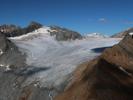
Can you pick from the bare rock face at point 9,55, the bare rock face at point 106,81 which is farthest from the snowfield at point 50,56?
the bare rock face at point 106,81

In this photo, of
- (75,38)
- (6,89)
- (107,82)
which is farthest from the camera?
(75,38)

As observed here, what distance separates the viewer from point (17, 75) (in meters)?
25.9

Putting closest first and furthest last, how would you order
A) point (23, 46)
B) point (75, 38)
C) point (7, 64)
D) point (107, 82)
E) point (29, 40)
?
point (107, 82) → point (7, 64) → point (23, 46) → point (29, 40) → point (75, 38)

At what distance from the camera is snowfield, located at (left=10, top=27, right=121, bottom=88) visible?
22.9 metres

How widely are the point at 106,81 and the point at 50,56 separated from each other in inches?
510

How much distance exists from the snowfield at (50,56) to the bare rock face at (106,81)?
1.72 m

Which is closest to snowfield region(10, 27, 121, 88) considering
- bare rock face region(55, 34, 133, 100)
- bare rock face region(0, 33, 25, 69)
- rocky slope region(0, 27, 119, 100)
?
rocky slope region(0, 27, 119, 100)

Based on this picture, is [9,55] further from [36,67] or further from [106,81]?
[106,81]

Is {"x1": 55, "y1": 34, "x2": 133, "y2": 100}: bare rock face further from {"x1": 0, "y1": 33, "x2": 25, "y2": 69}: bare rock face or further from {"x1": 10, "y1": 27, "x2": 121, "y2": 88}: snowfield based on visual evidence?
{"x1": 0, "y1": 33, "x2": 25, "y2": 69}: bare rock face

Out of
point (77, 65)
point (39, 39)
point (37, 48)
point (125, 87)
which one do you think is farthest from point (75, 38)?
point (125, 87)

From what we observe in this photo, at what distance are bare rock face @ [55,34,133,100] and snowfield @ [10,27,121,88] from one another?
1.72 m

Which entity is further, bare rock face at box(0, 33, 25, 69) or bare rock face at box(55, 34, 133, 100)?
bare rock face at box(0, 33, 25, 69)

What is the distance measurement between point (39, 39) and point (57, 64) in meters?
11.4

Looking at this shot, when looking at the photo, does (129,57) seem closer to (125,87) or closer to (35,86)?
(125,87)
